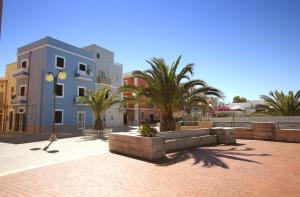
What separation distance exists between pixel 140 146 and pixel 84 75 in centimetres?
2251

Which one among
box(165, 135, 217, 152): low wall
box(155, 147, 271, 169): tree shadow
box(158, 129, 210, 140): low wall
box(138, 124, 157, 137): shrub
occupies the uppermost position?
box(138, 124, 157, 137): shrub

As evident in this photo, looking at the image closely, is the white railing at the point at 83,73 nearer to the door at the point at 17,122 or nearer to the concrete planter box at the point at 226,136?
the door at the point at 17,122

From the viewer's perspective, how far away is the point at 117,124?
36.6 meters

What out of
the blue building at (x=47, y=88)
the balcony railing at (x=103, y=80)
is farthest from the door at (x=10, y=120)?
the balcony railing at (x=103, y=80)

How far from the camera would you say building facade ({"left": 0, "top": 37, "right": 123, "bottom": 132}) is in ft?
79.2

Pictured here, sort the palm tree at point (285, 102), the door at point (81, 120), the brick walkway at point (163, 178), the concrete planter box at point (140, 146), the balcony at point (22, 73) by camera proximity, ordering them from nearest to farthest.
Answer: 1. the brick walkway at point (163, 178)
2. the concrete planter box at point (140, 146)
3. the palm tree at point (285, 102)
4. the balcony at point (22, 73)
5. the door at point (81, 120)

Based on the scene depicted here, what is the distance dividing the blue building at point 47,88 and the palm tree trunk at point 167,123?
16472 mm

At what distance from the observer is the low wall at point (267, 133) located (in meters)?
12.8

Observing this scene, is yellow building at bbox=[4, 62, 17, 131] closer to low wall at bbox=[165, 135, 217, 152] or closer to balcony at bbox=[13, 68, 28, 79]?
balcony at bbox=[13, 68, 28, 79]

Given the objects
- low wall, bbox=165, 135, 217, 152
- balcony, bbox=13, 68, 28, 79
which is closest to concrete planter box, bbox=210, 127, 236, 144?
low wall, bbox=165, 135, 217, 152

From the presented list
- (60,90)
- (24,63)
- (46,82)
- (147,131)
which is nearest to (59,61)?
(46,82)

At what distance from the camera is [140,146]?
8367 mm

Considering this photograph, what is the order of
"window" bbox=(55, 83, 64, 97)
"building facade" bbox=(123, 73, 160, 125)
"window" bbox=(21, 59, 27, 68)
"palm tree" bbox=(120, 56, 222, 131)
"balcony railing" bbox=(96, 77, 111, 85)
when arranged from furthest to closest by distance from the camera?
1. "building facade" bbox=(123, 73, 160, 125)
2. "balcony railing" bbox=(96, 77, 111, 85)
3. "window" bbox=(21, 59, 27, 68)
4. "window" bbox=(55, 83, 64, 97)
5. "palm tree" bbox=(120, 56, 222, 131)

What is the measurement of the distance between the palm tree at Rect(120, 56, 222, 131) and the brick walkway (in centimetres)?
432
